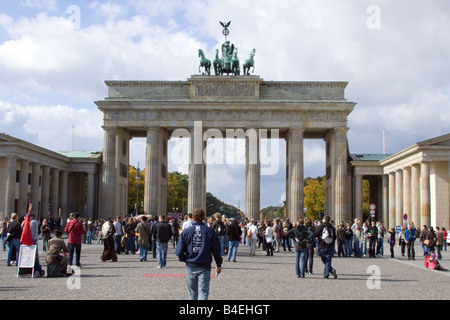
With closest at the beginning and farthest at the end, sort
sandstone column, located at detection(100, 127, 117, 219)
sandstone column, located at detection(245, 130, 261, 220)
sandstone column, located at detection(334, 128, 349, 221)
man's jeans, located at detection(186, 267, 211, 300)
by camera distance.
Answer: man's jeans, located at detection(186, 267, 211, 300) < sandstone column, located at detection(334, 128, 349, 221) < sandstone column, located at detection(245, 130, 261, 220) < sandstone column, located at detection(100, 127, 117, 219)

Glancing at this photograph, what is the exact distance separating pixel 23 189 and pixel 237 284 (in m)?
41.8

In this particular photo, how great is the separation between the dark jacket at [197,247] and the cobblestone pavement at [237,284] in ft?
11.8

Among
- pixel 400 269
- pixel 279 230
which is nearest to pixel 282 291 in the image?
pixel 400 269

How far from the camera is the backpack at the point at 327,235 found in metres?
19.0

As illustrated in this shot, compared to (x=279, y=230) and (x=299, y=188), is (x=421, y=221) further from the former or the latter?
(x=279, y=230)

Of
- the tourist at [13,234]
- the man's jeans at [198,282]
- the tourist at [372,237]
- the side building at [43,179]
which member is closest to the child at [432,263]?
the tourist at [372,237]

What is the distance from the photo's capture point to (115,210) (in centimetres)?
6494

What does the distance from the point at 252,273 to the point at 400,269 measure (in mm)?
6600

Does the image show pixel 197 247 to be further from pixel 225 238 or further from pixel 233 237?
pixel 225 238

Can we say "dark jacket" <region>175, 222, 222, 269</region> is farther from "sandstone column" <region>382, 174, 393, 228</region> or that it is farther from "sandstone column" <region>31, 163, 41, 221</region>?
Answer: "sandstone column" <region>382, 174, 393, 228</region>

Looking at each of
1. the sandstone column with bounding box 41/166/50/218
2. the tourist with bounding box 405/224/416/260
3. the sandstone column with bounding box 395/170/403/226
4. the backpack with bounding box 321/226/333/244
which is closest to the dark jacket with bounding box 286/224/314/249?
the backpack with bounding box 321/226/333/244

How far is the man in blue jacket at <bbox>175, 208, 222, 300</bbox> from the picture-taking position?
1065cm

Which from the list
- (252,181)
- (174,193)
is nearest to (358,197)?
(252,181)

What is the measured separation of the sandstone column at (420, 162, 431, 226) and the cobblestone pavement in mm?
26655
